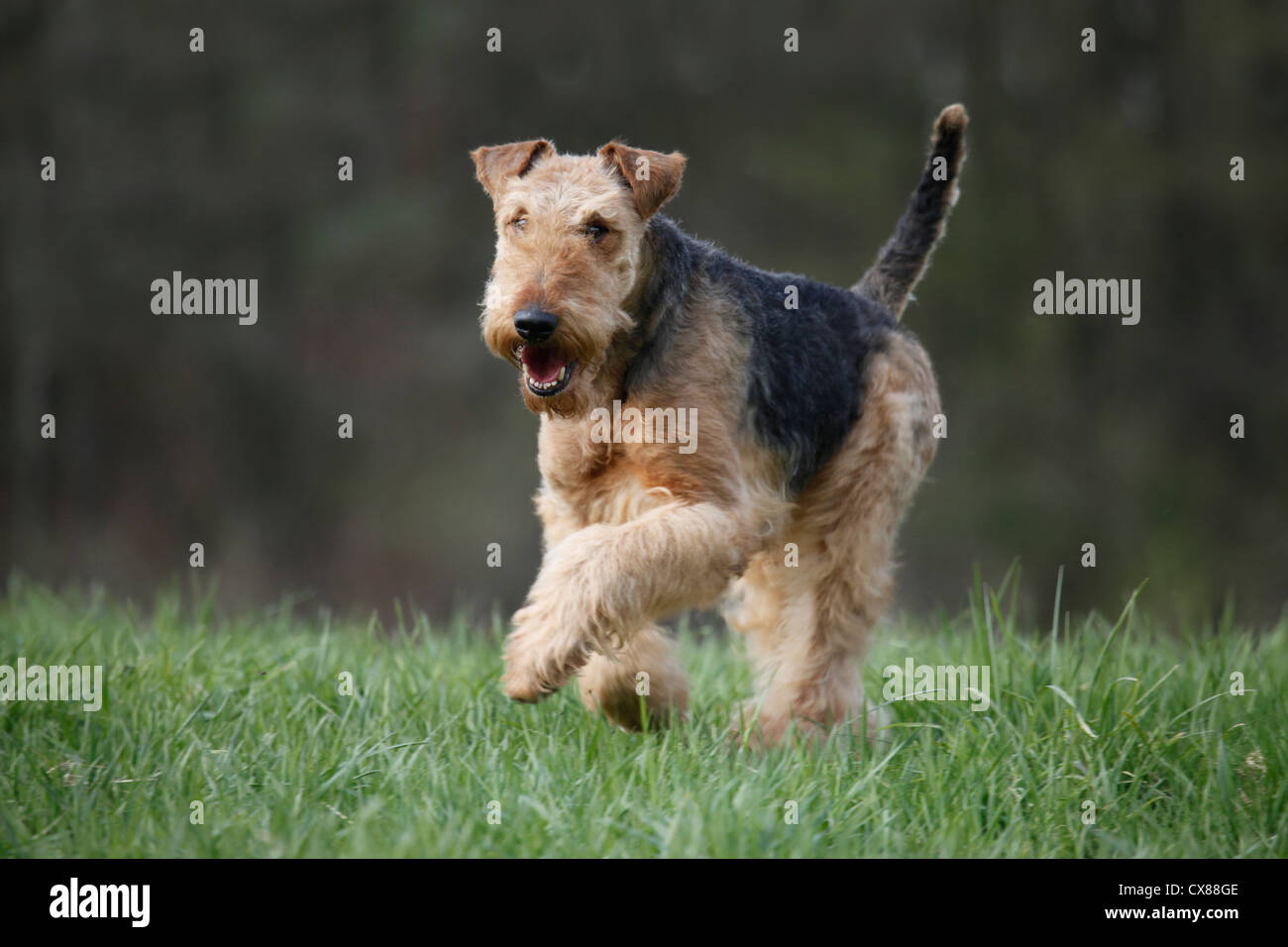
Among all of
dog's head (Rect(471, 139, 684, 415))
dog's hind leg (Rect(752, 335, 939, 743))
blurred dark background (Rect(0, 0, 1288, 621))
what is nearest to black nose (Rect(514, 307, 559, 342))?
dog's head (Rect(471, 139, 684, 415))

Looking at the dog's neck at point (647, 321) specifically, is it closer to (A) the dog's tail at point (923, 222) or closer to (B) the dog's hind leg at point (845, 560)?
(B) the dog's hind leg at point (845, 560)

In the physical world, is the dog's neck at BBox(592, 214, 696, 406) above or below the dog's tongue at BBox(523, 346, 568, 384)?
above

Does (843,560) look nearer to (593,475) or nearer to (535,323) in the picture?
(593,475)

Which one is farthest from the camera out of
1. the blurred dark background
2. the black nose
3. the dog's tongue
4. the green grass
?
the blurred dark background

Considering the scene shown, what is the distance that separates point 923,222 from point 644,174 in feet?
4.80

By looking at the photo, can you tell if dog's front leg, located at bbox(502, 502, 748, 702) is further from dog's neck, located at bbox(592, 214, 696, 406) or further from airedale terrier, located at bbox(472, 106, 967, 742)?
dog's neck, located at bbox(592, 214, 696, 406)

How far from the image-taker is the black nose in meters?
3.07

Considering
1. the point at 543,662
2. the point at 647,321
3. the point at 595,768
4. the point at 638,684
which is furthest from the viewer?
the point at 638,684

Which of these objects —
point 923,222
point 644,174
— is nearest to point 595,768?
point 644,174

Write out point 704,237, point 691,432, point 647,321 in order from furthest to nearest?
point 704,237 → point 647,321 → point 691,432

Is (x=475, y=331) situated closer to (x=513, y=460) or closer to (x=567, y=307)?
(x=513, y=460)

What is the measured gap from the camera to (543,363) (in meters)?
3.19

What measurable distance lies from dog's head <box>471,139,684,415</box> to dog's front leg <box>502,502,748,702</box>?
0.41 m

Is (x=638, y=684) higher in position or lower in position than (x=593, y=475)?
lower
